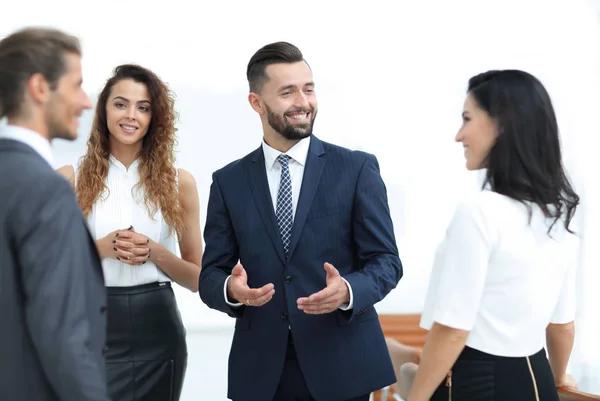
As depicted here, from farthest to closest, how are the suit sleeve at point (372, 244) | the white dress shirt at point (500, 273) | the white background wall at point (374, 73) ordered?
the white background wall at point (374, 73), the suit sleeve at point (372, 244), the white dress shirt at point (500, 273)

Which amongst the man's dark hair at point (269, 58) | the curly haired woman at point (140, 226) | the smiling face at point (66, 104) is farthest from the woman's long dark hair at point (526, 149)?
the curly haired woman at point (140, 226)

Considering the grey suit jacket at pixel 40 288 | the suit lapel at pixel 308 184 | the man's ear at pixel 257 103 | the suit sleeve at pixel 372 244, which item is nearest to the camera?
the grey suit jacket at pixel 40 288

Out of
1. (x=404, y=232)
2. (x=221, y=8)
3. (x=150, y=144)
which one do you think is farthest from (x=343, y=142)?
(x=150, y=144)

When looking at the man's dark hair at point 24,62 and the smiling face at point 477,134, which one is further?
the smiling face at point 477,134

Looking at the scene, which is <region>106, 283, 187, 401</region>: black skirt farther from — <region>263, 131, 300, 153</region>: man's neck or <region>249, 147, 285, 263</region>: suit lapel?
<region>263, 131, 300, 153</region>: man's neck

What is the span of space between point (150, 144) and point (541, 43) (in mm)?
2796

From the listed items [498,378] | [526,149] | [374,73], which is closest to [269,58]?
[526,149]

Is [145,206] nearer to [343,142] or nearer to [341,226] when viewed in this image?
[341,226]

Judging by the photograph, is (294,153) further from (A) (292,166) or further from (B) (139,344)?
(B) (139,344)

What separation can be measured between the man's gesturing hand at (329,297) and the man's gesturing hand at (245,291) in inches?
4.1

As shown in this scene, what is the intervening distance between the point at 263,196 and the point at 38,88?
105 cm

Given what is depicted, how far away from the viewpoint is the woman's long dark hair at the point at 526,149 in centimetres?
197

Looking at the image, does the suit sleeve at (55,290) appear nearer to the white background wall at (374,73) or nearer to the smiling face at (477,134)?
the smiling face at (477,134)

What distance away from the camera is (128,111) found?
3162 millimetres
